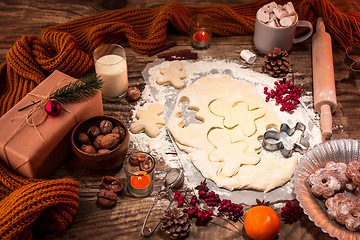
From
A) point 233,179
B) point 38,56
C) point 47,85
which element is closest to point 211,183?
point 233,179

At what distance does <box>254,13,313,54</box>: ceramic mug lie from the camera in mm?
1779

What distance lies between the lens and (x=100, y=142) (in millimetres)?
1381

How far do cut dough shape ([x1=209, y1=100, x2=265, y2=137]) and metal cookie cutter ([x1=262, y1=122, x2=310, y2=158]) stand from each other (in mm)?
64

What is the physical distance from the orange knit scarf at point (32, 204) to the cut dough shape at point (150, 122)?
0.34 meters

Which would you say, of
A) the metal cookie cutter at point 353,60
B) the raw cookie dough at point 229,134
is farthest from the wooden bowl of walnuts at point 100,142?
the metal cookie cutter at point 353,60

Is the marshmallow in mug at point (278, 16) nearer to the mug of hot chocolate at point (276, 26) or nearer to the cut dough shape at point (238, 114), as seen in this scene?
the mug of hot chocolate at point (276, 26)

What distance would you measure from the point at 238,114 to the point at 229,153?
A: 0.20 m

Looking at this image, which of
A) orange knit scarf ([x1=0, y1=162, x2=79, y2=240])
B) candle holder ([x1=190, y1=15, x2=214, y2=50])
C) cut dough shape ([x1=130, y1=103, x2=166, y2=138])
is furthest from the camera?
candle holder ([x1=190, y1=15, x2=214, y2=50])

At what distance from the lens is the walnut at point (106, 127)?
1.42 metres

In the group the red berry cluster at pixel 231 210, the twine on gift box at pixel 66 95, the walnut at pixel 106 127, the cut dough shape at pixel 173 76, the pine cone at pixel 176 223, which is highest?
the twine on gift box at pixel 66 95

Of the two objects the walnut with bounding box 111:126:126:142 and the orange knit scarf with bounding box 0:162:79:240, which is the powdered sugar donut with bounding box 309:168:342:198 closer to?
the walnut with bounding box 111:126:126:142

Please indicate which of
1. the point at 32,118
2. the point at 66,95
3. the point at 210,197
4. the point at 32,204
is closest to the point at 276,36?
the point at 210,197

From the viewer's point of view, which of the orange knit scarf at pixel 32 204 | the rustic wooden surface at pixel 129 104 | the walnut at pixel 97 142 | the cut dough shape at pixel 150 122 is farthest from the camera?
the cut dough shape at pixel 150 122

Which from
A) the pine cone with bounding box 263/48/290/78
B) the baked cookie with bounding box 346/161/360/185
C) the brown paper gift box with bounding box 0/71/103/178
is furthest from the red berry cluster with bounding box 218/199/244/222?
the pine cone with bounding box 263/48/290/78
